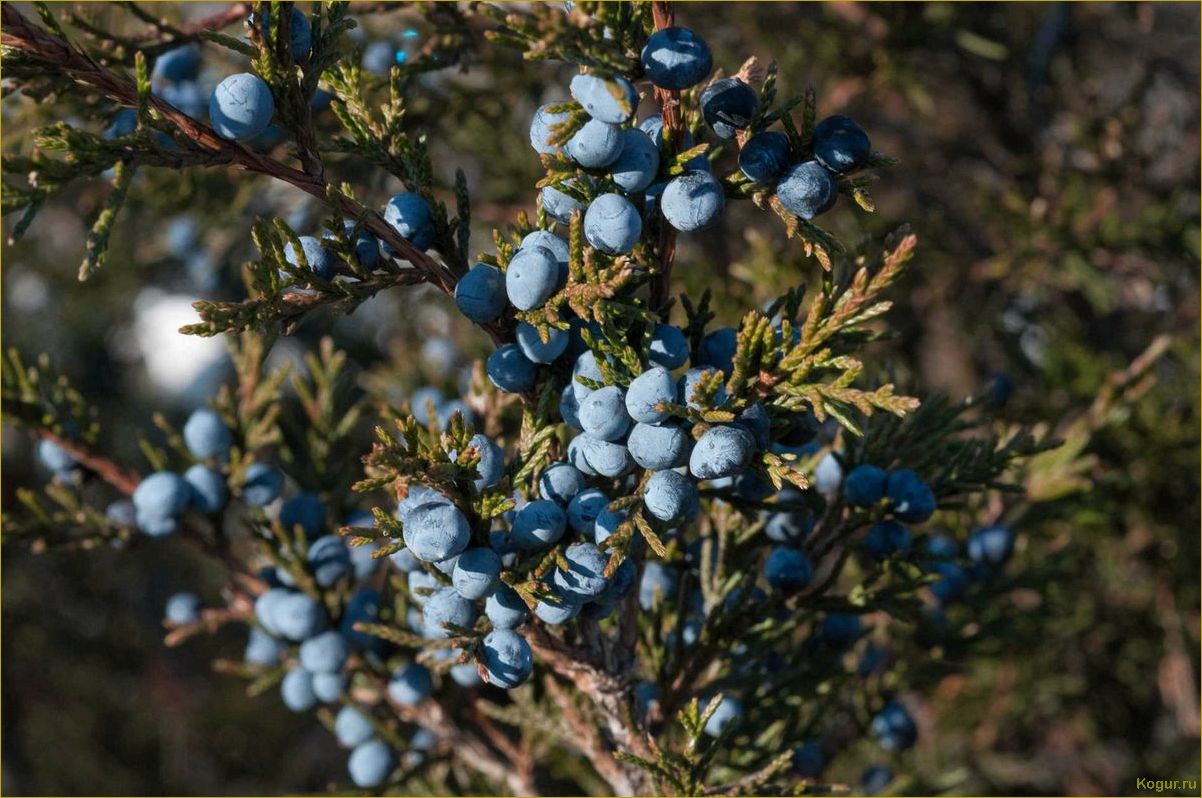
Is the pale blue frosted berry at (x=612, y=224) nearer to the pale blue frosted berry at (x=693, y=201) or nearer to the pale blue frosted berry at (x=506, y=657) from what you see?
the pale blue frosted berry at (x=693, y=201)

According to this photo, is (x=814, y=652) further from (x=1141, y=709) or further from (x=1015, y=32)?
(x=1015, y=32)

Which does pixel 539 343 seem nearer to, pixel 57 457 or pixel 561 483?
pixel 561 483

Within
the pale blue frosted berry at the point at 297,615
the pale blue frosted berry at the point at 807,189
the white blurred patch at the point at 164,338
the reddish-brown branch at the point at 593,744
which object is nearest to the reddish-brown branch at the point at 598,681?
the reddish-brown branch at the point at 593,744

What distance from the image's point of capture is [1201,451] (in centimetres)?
228

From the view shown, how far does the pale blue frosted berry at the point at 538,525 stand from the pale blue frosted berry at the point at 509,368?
153 mm

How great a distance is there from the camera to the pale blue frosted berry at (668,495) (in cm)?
100

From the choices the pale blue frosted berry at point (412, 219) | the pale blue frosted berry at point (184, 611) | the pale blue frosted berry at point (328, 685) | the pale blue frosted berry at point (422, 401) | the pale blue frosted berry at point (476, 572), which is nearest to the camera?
the pale blue frosted berry at point (476, 572)

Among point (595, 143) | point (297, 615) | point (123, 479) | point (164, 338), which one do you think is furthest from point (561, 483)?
point (164, 338)

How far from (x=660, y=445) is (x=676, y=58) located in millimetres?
393

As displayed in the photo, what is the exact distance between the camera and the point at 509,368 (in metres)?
1.11

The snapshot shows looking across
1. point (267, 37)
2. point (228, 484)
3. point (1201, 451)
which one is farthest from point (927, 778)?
point (267, 37)

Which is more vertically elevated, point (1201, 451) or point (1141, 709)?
point (1201, 451)

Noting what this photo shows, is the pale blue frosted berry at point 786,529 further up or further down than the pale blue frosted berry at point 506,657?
further down

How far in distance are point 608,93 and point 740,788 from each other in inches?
35.8
